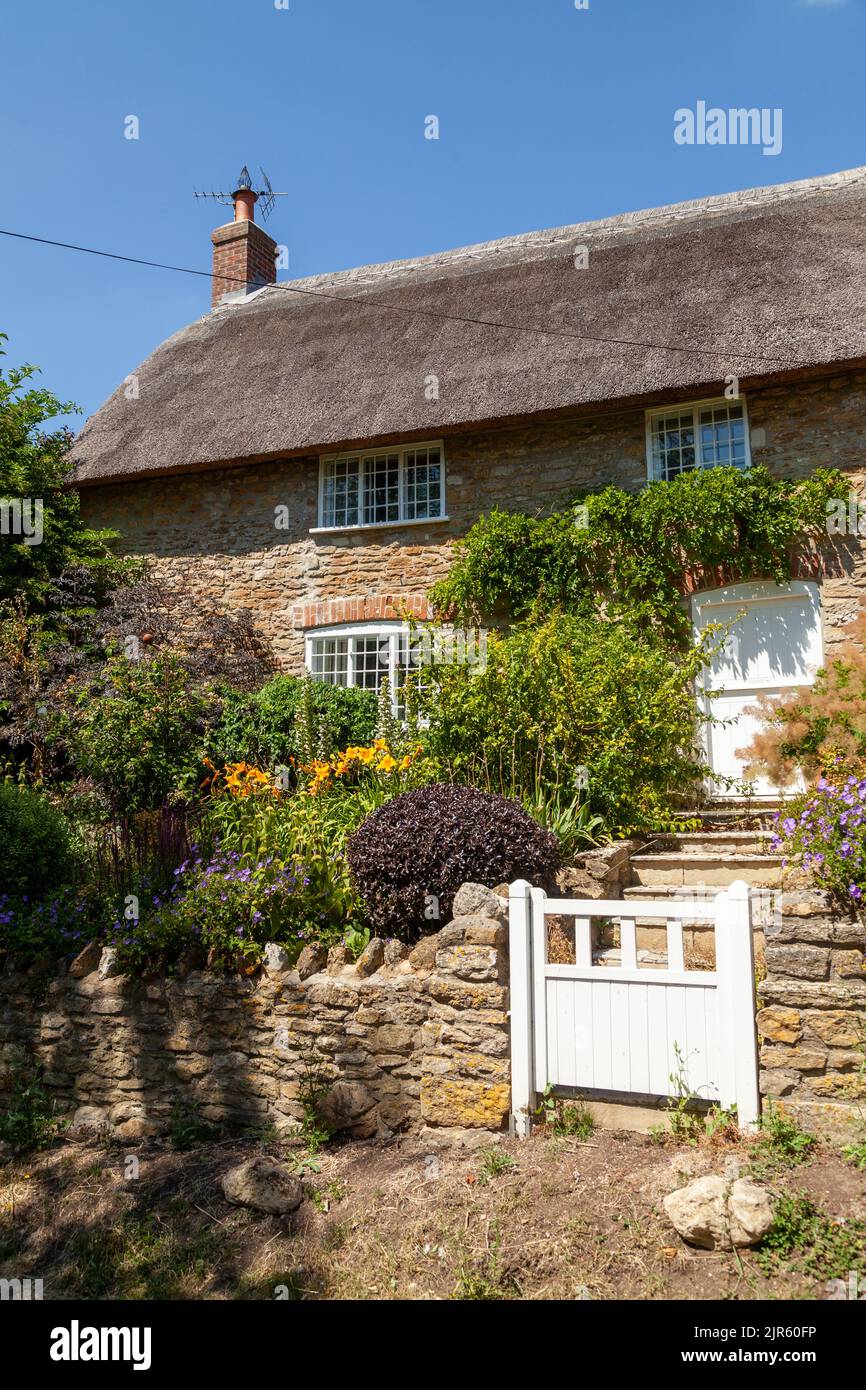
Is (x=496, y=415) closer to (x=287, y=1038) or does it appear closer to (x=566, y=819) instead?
(x=566, y=819)

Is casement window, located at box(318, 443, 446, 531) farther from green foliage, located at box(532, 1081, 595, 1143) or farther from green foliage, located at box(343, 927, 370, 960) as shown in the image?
green foliage, located at box(532, 1081, 595, 1143)

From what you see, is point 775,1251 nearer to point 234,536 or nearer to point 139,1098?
point 139,1098

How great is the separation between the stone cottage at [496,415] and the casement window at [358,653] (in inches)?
1.0

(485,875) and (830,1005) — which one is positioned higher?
(485,875)

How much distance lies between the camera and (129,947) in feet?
17.8

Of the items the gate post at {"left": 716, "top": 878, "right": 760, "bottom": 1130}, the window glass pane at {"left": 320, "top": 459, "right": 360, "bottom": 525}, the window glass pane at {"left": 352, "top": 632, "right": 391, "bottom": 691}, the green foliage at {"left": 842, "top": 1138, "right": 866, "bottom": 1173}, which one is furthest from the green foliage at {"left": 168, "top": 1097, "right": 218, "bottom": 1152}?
the window glass pane at {"left": 320, "top": 459, "right": 360, "bottom": 525}

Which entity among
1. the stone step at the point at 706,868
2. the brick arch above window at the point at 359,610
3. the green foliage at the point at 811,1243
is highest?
the brick arch above window at the point at 359,610

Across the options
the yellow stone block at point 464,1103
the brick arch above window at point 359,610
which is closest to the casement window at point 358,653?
the brick arch above window at point 359,610

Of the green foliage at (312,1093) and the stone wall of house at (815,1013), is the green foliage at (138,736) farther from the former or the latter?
the stone wall of house at (815,1013)

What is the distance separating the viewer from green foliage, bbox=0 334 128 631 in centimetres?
1064

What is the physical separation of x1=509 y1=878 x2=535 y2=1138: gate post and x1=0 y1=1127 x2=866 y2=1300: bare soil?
14 centimetres

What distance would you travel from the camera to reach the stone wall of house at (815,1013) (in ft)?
12.5
